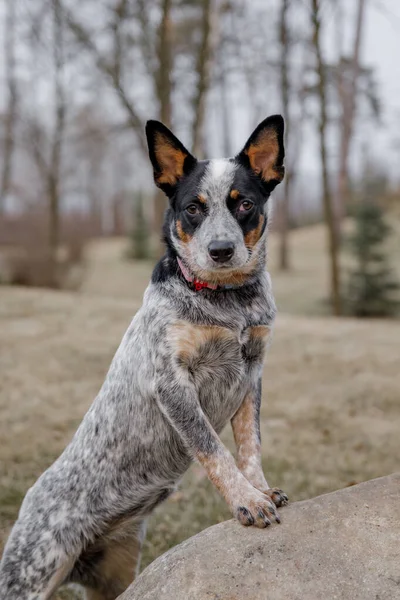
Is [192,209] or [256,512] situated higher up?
[192,209]

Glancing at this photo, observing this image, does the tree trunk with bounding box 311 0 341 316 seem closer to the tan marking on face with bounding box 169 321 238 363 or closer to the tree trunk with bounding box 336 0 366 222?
the tree trunk with bounding box 336 0 366 222

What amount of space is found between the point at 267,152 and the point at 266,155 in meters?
0.01

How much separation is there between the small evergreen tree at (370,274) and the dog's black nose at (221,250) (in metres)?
11.3

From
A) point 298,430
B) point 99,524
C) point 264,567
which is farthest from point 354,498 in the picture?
point 298,430

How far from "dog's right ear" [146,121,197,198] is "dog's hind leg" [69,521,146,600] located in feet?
5.32

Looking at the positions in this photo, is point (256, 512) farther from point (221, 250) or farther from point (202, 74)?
point (202, 74)

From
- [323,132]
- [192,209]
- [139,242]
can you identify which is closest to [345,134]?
[323,132]

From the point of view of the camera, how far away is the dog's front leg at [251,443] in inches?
108

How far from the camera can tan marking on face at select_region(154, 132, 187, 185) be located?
9.25 feet

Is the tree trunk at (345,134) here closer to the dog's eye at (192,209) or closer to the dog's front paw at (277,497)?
the dog's eye at (192,209)

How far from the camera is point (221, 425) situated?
9.69ft

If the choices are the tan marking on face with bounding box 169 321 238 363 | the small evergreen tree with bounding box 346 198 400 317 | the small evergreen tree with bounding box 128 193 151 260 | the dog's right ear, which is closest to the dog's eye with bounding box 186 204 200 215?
the dog's right ear

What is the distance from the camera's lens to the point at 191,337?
2656mm

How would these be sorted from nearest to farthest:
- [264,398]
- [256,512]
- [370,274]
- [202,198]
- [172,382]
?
1. [256,512]
2. [172,382]
3. [202,198]
4. [264,398]
5. [370,274]
